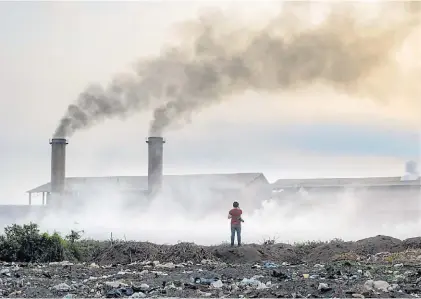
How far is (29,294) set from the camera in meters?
8.05

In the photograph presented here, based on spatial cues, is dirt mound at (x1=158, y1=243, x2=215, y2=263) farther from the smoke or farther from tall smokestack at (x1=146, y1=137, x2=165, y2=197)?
tall smokestack at (x1=146, y1=137, x2=165, y2=197)

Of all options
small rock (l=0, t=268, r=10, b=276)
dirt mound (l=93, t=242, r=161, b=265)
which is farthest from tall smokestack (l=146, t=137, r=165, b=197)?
small rock (l=0, t=268, r=10, b=276)

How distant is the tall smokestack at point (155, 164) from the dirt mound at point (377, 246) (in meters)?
20.0

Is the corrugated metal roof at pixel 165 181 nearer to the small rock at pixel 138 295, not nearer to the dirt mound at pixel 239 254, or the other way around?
the dirt mound at pixel 239 254

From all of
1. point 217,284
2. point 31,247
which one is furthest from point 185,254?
point 217,284

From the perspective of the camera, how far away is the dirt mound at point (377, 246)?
52.1ft

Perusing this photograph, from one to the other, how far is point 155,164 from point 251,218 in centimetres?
677

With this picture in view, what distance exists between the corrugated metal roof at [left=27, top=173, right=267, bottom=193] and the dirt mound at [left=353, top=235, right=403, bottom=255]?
22.1 metres

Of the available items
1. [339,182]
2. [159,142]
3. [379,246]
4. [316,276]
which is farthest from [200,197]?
[316,276]

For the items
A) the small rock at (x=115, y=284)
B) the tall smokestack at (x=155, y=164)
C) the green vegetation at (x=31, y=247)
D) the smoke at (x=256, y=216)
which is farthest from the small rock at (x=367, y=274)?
the tall smokestack at (x=155, y=164)

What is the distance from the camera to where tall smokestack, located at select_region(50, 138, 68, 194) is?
34188 millimetres

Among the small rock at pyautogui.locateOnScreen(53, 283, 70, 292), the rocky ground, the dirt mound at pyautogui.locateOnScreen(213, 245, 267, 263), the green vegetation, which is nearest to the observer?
the rocky ground

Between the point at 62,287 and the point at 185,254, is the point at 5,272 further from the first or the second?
the point at 185,254

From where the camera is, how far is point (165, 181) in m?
39.2
